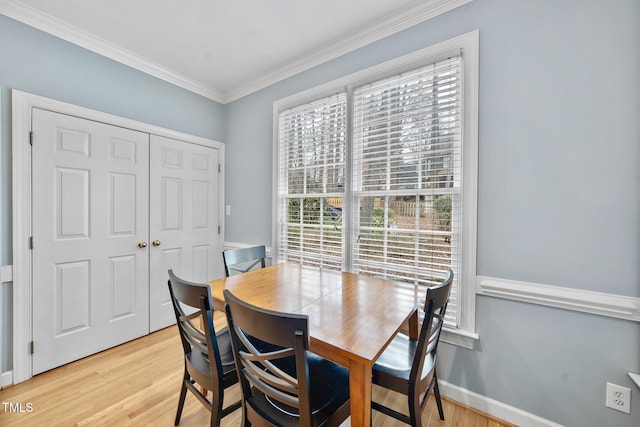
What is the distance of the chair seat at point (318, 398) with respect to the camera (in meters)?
1.02

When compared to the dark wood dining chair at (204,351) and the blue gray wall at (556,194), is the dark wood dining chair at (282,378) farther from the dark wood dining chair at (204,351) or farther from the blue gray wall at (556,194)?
the blue gray wall at (556,194)

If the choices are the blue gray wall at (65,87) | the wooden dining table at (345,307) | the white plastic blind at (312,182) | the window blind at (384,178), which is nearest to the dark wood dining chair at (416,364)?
the wooden dining table at (345,307)

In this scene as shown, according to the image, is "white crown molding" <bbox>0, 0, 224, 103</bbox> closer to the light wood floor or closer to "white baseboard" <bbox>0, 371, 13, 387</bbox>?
"white baseboard" <bbox>0, 371, 13, 387</bbox>

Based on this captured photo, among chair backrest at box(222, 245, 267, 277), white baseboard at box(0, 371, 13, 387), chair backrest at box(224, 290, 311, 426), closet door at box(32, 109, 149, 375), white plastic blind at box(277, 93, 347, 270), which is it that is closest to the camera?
chair backrest at box(224, 290, 311, 426)

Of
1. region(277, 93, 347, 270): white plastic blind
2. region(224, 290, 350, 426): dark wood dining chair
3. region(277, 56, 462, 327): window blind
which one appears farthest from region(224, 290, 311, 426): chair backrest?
region(277, 93, 347, 270): white plastic blind

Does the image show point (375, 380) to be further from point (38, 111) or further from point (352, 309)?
point (38, 111)

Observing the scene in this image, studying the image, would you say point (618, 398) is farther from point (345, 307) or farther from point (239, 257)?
point (239, 257)

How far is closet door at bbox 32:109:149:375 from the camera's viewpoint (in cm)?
202

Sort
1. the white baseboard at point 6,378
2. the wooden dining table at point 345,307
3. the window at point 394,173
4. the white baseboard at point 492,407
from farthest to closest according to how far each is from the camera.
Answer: the white baseboard at point 6,378 < the window at point 394,173 < the white baseboard at point 492,407 < the wooden dining table at point 345,307

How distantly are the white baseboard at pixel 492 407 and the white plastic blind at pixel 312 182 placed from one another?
3.83 feet

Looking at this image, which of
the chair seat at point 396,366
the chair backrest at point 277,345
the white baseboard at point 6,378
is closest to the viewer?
the chair backrest at point 277,345

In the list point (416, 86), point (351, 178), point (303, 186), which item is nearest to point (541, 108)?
point (416, 86)

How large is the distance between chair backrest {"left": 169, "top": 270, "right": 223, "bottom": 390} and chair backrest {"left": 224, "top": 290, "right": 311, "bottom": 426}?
7.1 inches

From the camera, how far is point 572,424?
1.39 meters
